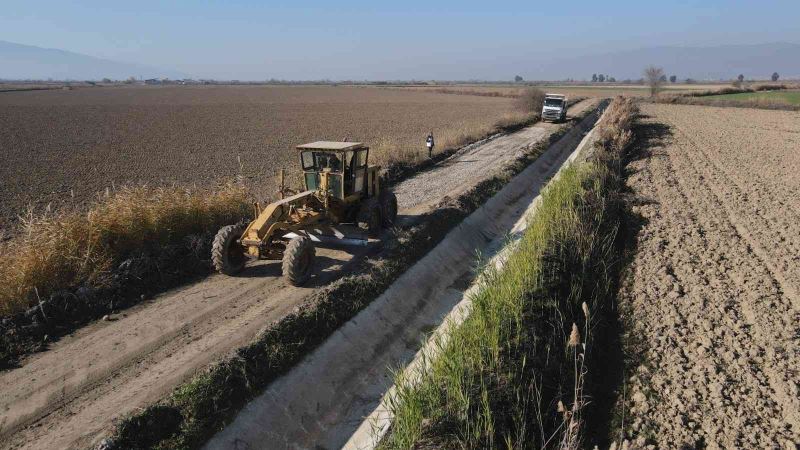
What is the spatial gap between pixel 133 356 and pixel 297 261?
291 centimetres


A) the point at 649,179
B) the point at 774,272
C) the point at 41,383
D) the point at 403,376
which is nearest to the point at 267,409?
the point at 403,376

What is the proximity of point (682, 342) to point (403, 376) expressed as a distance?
390 cm

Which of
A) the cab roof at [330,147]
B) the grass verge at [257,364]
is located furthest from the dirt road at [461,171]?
the grass verge at [257,364]

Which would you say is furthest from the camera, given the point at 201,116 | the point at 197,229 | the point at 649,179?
the point at 201,116

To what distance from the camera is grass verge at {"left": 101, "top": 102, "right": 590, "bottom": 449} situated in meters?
5.70

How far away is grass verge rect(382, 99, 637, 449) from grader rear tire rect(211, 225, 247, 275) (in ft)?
14.4

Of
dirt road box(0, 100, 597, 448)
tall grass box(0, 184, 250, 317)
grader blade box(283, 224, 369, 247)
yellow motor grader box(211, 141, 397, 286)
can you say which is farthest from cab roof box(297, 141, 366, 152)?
tall grass box(0, 184, 250, 317)

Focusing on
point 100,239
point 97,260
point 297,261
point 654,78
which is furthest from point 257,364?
point 654,78

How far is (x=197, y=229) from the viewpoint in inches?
447

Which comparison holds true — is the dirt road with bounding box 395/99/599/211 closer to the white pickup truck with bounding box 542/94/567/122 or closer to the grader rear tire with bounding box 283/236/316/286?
the grader rear tire with bounding box 283/236/316/286

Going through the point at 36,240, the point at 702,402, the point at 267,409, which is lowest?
the point at 267,409

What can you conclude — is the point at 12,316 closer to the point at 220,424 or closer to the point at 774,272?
the point at 220,424

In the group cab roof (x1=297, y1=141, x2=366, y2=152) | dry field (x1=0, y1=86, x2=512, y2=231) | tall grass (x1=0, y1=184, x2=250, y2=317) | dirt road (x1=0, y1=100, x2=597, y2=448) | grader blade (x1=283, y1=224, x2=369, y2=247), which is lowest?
dirt road (x1=0, y1=100, x2=597, y2=448)

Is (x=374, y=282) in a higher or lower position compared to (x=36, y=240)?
lower
